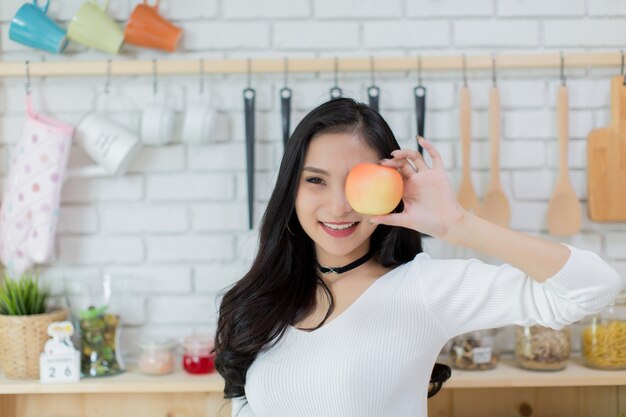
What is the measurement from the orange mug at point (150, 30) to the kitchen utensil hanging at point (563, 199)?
0.98m

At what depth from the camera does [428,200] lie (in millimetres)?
1202

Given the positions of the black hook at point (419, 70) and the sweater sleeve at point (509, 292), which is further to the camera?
the black hook at point (419, 70)

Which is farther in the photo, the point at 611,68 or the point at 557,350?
the point at 611,68

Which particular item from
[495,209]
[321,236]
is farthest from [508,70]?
[321,236]

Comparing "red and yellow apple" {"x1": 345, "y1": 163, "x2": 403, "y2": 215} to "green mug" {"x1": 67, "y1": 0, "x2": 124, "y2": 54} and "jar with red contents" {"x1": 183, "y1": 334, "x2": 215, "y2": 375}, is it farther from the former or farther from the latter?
"green mug" {"x1": 67, "y1": 0, "x2": 124, "y2": 54}

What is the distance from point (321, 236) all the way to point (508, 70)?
0.87 meters

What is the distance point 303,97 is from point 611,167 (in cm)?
80

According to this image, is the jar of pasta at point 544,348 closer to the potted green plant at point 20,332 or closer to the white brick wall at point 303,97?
the white brick wall at point 303,97

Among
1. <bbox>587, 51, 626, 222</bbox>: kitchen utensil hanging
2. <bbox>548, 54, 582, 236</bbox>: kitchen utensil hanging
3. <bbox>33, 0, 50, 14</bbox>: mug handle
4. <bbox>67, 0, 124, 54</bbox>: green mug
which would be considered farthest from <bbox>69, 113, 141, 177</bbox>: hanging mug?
<bbox>587, 51, 626, 222</bbox>: kitchen utensil hanging

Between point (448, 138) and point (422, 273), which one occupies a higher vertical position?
point (448, 138)

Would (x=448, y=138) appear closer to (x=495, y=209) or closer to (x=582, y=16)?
(x=495, y=209)

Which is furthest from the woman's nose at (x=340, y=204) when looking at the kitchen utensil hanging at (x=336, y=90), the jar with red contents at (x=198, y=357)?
the jar with red contents at (x=198, y=357)

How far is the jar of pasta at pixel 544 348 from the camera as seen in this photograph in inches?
69.6

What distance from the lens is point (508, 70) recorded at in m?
1.94
